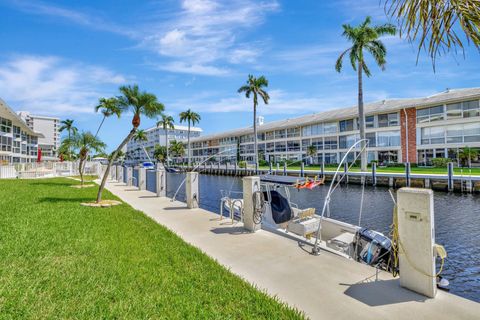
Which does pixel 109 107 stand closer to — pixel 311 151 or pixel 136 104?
pixel 136 104

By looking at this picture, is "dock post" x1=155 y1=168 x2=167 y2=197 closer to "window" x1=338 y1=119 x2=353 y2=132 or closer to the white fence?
the white fence

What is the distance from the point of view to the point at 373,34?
36219 mm

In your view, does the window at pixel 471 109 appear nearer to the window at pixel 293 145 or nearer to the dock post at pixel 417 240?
the window at pixel 293 145

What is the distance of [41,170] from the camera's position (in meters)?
35.3

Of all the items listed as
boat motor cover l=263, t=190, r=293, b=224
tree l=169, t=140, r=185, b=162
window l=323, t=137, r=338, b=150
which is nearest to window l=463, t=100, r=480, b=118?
window l=323, t=137, r=338, b=150

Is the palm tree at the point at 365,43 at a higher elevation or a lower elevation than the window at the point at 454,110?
higher

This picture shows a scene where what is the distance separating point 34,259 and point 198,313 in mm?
3909

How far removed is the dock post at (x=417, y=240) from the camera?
4520 mm

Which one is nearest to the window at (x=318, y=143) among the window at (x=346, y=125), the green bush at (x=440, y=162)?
the window at (x=346, y=125)

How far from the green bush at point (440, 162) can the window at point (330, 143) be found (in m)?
Answer: 18.7

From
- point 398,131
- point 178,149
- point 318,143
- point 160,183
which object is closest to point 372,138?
point 398,131

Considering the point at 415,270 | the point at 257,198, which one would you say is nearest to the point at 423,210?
the point at 415,270

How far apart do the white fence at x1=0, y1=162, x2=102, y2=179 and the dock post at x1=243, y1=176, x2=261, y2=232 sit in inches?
1262

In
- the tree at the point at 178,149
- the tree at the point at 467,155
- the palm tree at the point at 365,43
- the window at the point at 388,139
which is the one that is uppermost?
the palm tree at the point at 365,43
